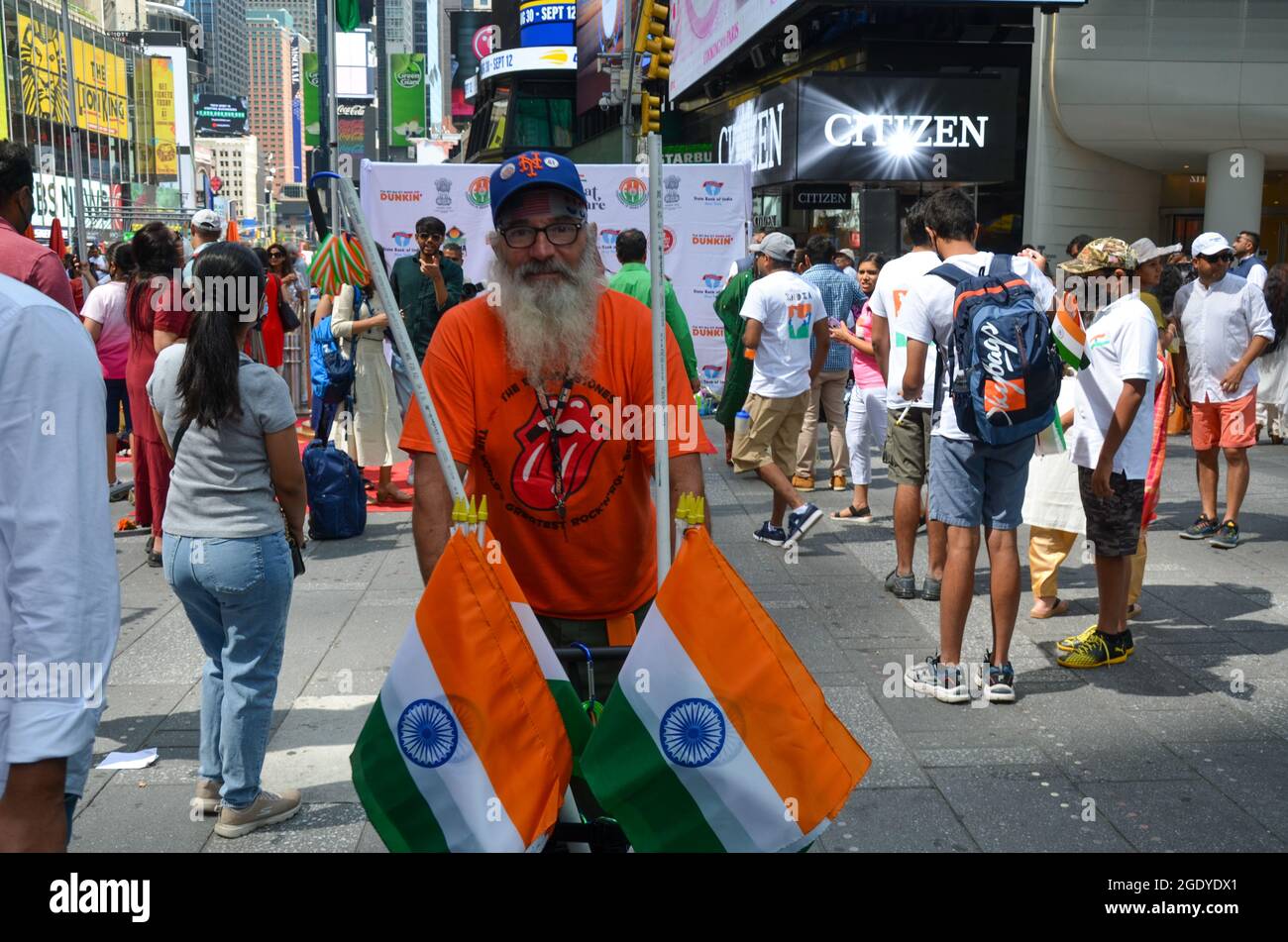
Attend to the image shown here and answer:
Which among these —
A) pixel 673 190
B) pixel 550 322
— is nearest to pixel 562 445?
pixel 550 322

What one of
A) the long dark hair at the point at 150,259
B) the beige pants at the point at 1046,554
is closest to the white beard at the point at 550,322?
the beige pants at the point at 1046,554

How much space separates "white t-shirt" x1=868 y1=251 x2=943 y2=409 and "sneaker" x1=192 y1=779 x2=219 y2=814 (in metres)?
4.33

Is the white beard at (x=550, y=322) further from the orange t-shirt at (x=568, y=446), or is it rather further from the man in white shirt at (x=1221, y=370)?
the man in white shirt at (x=1221, y=370)

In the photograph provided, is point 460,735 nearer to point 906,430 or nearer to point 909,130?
point 906,430

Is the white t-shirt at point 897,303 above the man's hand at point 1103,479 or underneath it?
above

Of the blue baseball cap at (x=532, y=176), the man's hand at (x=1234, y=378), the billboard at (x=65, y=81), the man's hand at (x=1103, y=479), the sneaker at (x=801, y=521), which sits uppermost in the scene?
the billboard at (x=65, y=81)

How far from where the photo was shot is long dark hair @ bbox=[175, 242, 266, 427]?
13.3ft

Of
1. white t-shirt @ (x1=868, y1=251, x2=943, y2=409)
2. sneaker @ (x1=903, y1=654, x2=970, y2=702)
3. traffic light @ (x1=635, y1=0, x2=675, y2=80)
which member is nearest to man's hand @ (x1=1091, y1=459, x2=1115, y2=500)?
sneaker @ (x1=903, y1=654, x2=970, y2=702)

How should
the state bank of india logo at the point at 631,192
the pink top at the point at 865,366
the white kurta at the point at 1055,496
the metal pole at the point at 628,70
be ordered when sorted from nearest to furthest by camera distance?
the white kurta at the point at 1055,496 → the pink top at the point at 865,366 → the state bank of india logo at the point at 631,192 → the metal pole at the point at 628,70

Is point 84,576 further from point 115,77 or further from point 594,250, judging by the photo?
Result: point 115,77

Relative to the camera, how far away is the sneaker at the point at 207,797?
14.5 feet

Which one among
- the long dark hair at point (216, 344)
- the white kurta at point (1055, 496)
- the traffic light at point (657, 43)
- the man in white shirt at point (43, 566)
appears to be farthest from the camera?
the traffic light at point (657, 43)

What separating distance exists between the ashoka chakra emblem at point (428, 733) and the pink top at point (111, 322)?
24.4 feet

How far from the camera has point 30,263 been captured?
462 centimetres
